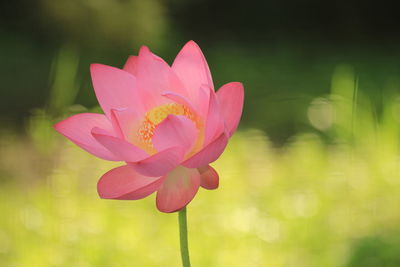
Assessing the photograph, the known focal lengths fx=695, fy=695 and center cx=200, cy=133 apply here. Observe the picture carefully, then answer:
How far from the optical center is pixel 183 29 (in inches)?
188

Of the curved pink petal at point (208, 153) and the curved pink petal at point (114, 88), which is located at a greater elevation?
the curved pink petal at point (114, 88)

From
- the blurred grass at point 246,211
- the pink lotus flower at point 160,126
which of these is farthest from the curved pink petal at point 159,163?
the blurred grass at point 246,211

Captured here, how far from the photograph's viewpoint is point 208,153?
1.28 feet

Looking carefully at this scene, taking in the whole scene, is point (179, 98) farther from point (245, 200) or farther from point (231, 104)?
point (245, 200)

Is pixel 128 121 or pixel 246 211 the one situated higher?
pixel 128 121

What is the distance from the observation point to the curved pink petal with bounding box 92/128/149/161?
15.3 inches

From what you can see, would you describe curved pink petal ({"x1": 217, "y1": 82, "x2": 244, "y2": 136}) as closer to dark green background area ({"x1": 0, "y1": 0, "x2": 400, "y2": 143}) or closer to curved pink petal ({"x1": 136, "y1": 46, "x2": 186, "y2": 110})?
curved pink petal ({"x1": 136, "y1": 46, "x2": 186, "y2": 110})

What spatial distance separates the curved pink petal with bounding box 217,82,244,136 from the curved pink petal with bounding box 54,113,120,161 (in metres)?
0.07

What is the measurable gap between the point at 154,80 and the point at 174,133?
0.22 ft

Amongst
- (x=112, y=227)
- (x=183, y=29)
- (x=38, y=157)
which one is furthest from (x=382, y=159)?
(x=183, y=29)

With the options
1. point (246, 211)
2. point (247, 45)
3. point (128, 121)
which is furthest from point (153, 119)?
point (247, 45)

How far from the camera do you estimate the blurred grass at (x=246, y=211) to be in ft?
3.84

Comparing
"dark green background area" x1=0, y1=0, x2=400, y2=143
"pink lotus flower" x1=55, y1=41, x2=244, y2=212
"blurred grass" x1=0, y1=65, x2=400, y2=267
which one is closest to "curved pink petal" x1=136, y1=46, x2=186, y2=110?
"pink lotus flower" x1=55, y1=41, x2=244, y2=212

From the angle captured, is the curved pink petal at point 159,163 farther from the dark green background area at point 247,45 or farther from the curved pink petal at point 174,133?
the dark green background area at point 247,45
